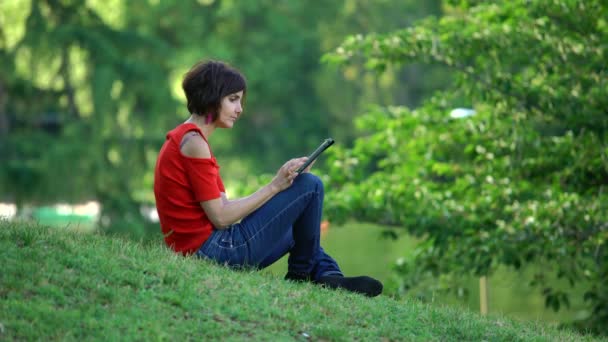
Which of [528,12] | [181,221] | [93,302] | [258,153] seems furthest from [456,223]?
[258,153]

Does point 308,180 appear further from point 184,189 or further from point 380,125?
point 380,125

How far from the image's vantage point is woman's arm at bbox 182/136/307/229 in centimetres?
515

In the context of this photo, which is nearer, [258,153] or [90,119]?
[90,119]

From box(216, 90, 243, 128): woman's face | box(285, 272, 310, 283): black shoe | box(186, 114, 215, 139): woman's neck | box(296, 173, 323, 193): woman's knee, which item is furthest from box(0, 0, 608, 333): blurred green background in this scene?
box(296, 173, 323, 193): woman's knee

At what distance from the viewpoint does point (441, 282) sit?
10273mm

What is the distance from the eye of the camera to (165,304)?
4574mm

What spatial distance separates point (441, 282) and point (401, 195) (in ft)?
3.65

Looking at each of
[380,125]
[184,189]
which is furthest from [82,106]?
[184,189]

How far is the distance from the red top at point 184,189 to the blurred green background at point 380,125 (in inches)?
38.3

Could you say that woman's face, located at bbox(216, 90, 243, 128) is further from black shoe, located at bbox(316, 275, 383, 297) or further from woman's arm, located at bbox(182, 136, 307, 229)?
black shoe, located at bbox(316, 275, 383, 297)

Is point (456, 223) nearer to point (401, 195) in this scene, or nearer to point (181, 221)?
point (401, 195)

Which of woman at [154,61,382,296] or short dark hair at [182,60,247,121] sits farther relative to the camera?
short dark hair at [182,60,247,121]

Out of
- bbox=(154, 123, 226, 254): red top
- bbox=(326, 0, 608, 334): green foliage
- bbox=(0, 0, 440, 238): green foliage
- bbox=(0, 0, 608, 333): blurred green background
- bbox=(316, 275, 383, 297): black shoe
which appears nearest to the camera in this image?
bbox=(154, 123, 226, 254): red top

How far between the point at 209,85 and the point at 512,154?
4959 mm
